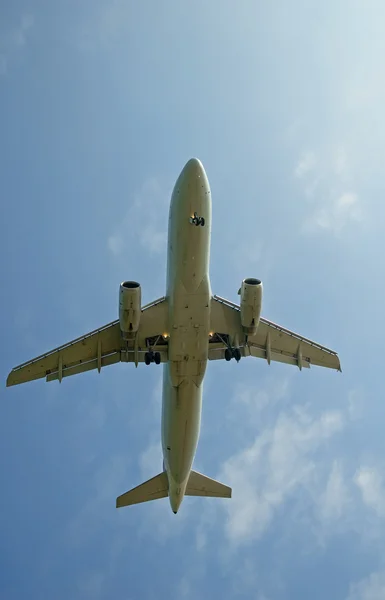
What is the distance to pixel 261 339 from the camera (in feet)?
110

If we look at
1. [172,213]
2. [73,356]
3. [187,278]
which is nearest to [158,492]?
[73,356]

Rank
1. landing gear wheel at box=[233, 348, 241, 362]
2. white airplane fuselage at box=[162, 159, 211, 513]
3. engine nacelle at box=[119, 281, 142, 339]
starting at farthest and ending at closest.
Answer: landing gear wheel at box=[233, 348, 241, 362] < engine nacelle at box=[119, 281, 142, 339] < white airplane fuselage at box=[162, 159, 211, 513]

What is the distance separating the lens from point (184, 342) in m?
29.7

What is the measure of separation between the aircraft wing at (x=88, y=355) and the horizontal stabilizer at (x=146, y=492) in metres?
7.05

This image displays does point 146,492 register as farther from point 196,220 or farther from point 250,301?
point 196,220

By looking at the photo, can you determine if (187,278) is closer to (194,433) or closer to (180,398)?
(180,398)

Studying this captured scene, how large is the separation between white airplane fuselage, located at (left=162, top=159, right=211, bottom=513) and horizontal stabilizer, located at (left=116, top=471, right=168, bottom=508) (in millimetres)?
2125

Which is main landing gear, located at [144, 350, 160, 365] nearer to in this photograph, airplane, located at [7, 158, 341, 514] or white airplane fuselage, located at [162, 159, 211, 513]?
airplane, located at [7, 158, 341, 514]

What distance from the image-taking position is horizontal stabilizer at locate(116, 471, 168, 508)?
3466 cm

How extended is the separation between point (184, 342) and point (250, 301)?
141 inches

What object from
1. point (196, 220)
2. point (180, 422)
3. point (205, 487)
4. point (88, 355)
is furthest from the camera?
point (205, 487)

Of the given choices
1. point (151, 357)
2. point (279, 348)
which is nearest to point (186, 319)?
point (151, 357)

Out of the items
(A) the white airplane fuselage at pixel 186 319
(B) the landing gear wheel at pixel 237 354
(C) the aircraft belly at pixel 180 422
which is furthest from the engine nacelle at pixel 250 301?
(C) the aircraft belly at pixel 180 422

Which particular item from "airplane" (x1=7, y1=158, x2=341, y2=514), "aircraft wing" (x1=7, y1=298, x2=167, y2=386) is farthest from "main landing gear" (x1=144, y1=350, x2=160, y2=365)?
"aircraft wing" (x1=7, y1=298, x2=167, y2=386)
